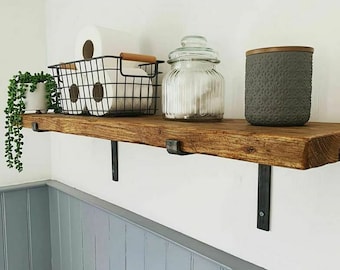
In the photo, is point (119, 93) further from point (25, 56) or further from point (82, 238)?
point (25, 56)

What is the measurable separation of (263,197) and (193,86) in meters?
0.29

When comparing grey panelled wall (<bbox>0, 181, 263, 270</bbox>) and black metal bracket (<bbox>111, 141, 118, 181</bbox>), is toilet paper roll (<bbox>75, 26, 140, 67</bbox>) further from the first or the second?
grey panelled wall (<bbox>0, 181, 263, 270</bbox>)

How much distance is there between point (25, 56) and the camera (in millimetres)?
1660

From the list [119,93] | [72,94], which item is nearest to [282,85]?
[119,93]

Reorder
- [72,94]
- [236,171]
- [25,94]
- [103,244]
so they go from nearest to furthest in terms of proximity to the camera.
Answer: [236,171], [72,94], [25,94], [103,244]

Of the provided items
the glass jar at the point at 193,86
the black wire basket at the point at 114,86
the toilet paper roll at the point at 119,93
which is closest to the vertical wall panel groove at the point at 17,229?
the black wire basket at the point at 114,86

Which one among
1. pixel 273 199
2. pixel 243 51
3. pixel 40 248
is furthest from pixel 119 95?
pixel 40 248

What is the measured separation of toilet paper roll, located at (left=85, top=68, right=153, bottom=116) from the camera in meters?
0.94

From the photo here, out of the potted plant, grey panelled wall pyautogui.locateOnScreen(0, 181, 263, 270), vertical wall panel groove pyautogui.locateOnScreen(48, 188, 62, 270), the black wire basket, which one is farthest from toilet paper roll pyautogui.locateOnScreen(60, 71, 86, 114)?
vertical wall panel groove pyautogui.locateOnScreen(48, 188, 62, 270)

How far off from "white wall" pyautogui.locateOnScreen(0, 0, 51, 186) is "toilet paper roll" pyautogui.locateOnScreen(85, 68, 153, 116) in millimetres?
801

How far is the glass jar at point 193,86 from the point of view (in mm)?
755

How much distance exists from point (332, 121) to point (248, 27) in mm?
292

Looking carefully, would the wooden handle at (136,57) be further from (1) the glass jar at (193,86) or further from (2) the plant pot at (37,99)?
(2) the plant pot at (37,99)

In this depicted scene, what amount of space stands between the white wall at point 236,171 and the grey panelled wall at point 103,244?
0.07m
